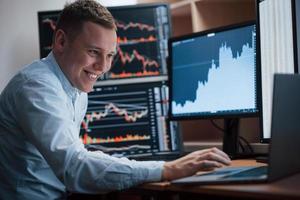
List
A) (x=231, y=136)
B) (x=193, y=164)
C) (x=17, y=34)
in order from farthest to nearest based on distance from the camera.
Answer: (x=17, y=34) → (x=231, y=136) → (x=193, y=164)

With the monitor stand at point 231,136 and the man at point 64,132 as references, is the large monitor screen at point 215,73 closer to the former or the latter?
the monitor stand at point 231,136

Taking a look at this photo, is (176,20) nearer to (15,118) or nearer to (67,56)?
(67,56)

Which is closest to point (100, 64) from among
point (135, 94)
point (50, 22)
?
point (135, 94)

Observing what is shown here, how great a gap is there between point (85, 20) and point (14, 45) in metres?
1.03

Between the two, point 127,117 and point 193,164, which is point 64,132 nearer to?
point 193,164

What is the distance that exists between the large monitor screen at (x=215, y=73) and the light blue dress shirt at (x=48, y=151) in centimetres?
47

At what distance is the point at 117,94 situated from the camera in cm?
235

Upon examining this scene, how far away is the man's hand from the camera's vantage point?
128cm

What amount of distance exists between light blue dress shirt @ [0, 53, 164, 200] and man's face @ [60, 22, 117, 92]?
38 mm

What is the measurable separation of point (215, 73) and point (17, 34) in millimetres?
1165

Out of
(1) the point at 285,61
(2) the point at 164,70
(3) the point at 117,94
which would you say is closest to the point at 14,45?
(3) the point at 117,94

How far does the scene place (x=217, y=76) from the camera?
1.90 meters

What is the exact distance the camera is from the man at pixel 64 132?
1.30m

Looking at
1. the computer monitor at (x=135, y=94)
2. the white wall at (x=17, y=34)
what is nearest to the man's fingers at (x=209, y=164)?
the computer monitor at (x=135, y=94)
